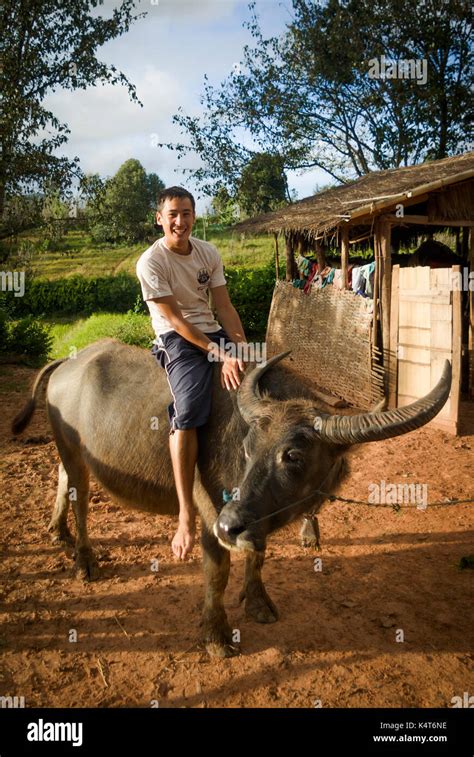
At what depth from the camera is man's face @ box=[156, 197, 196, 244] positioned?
11.8ft

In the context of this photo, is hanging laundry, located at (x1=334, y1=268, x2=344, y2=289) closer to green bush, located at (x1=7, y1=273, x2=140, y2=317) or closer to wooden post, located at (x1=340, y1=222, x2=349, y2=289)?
wooden post, located at (x1=340, y1=222, x2=349, y2=289)

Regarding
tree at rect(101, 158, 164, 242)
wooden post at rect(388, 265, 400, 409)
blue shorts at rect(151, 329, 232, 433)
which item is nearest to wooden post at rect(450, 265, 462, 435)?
wooden post at rect(388, 265, 400, 409)

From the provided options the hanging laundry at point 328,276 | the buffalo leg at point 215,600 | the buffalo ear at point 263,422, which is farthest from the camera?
the hanging laundry at point 328,276

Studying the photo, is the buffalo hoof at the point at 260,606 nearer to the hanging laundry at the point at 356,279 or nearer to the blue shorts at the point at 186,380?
the blue shorts at the point at 186,380

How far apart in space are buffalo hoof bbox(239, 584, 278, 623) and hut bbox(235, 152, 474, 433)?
4.94 metres

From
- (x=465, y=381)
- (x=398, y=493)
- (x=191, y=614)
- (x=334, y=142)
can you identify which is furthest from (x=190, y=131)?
(x=191, y=614)

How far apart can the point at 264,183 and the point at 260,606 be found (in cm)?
2316

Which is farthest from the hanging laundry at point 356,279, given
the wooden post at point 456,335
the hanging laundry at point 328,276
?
the wooden post at point 456,335

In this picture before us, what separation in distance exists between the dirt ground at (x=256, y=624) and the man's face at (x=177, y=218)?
1938 millimetres

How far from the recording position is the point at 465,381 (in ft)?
32.8

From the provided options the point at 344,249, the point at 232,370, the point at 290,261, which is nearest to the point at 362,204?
the point at 344,249

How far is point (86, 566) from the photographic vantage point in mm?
4516

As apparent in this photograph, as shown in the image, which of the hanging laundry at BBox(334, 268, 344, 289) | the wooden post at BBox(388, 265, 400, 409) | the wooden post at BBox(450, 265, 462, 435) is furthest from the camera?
the hanging laundry at BBox(334, 268, 344, 289)

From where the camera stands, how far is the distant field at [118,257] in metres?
32.1
